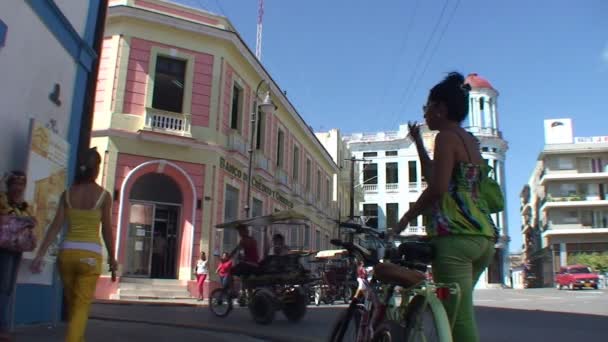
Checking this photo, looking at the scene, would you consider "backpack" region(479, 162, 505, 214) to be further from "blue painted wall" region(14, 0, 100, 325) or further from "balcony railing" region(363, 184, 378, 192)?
"balcony railing" region(363, 184, 378, 192)

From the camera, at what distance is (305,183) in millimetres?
34281

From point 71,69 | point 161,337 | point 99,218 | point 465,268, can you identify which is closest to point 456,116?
point 465,268

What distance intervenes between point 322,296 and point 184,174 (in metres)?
6.24

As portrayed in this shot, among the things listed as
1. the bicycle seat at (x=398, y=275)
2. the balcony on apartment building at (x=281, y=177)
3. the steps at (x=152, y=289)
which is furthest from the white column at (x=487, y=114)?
the bicycle seat at (x=398, y=275)

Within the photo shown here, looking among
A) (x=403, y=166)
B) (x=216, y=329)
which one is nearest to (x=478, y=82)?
(x=403, y=166)

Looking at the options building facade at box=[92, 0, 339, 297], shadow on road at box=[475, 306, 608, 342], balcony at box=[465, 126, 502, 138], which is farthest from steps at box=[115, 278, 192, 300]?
balcony at box=[465, 126, 502, 138]

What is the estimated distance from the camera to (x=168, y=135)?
749 inches

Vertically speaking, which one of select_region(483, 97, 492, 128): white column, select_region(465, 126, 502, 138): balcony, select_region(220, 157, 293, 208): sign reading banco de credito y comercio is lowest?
select_region(220, 157, 293, 208): sign reading banco de credito y comercio

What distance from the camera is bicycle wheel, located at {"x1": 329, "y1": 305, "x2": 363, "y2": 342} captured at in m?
3.84

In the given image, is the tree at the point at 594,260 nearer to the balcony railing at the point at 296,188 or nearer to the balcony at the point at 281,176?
the balcony railing at the point at 296,188

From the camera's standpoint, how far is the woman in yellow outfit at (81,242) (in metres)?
4.10

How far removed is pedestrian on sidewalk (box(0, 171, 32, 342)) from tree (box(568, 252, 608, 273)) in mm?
51844

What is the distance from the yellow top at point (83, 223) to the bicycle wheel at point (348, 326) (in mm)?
1953

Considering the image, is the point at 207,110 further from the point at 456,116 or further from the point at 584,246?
the point at 584,246
